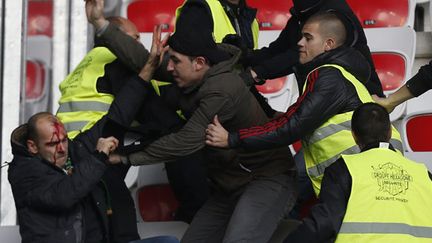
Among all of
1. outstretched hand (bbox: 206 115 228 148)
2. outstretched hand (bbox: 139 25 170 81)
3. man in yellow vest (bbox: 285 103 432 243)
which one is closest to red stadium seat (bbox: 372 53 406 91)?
outstretched hand (bbox: 139 25 170 81)

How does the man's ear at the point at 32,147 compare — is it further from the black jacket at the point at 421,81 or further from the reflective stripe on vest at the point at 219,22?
the black jacket at the point at 421,81

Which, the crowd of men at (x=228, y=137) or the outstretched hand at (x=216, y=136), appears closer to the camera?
the crowd of men at (x=228, y=137)

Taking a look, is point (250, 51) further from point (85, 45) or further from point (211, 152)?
point (85, 45)

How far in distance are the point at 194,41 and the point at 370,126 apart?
3.23 ft

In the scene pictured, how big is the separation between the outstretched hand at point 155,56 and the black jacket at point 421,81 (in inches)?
44.5

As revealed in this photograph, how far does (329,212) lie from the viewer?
3.98 meters

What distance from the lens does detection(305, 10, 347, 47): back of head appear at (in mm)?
4754

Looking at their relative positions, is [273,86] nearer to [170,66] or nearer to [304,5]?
[304,5]

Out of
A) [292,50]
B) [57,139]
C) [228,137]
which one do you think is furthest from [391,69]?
[57,139]

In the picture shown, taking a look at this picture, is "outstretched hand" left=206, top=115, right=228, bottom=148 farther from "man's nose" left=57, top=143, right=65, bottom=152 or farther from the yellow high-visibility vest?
the yellow high-visibility vest

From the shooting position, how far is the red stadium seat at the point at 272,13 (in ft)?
25.0

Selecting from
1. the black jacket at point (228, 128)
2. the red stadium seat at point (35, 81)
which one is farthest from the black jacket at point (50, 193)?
the red stadium seat at point (35, 81)

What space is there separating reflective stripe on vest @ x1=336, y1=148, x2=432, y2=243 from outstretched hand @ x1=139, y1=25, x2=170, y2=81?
1276 mm

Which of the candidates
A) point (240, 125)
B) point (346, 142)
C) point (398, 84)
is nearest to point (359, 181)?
point (346, 142)
